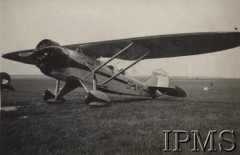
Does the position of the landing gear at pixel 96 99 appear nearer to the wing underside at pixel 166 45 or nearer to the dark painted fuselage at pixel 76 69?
the dark painted fuselage at pixel 76 69

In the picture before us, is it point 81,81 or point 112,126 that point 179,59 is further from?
point 112,126

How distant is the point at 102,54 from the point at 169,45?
6.06ft

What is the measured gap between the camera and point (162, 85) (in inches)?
321

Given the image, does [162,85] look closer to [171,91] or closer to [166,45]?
[171,91]

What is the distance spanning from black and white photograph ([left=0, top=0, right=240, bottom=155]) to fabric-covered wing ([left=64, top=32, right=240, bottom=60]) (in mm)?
21

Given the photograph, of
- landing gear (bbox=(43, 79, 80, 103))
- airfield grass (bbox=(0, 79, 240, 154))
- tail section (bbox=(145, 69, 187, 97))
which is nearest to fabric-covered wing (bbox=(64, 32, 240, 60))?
landing gear (bbox=(43, 79, 80, 103))

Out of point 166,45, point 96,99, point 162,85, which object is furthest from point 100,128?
point 162,85

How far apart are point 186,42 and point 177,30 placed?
385mm

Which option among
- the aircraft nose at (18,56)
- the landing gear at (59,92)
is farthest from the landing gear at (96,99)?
the aircraft nose at (18,56)

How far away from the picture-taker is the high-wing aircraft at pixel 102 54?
5.29 m

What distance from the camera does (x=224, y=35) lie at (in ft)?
15.8

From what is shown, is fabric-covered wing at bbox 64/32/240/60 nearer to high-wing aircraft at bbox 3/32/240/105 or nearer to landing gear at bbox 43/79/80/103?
high-wing aircraft at bbox 3/32/240/105

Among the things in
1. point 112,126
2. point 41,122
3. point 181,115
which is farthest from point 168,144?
point 41,122

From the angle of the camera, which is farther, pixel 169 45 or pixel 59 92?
pixel 59 92
